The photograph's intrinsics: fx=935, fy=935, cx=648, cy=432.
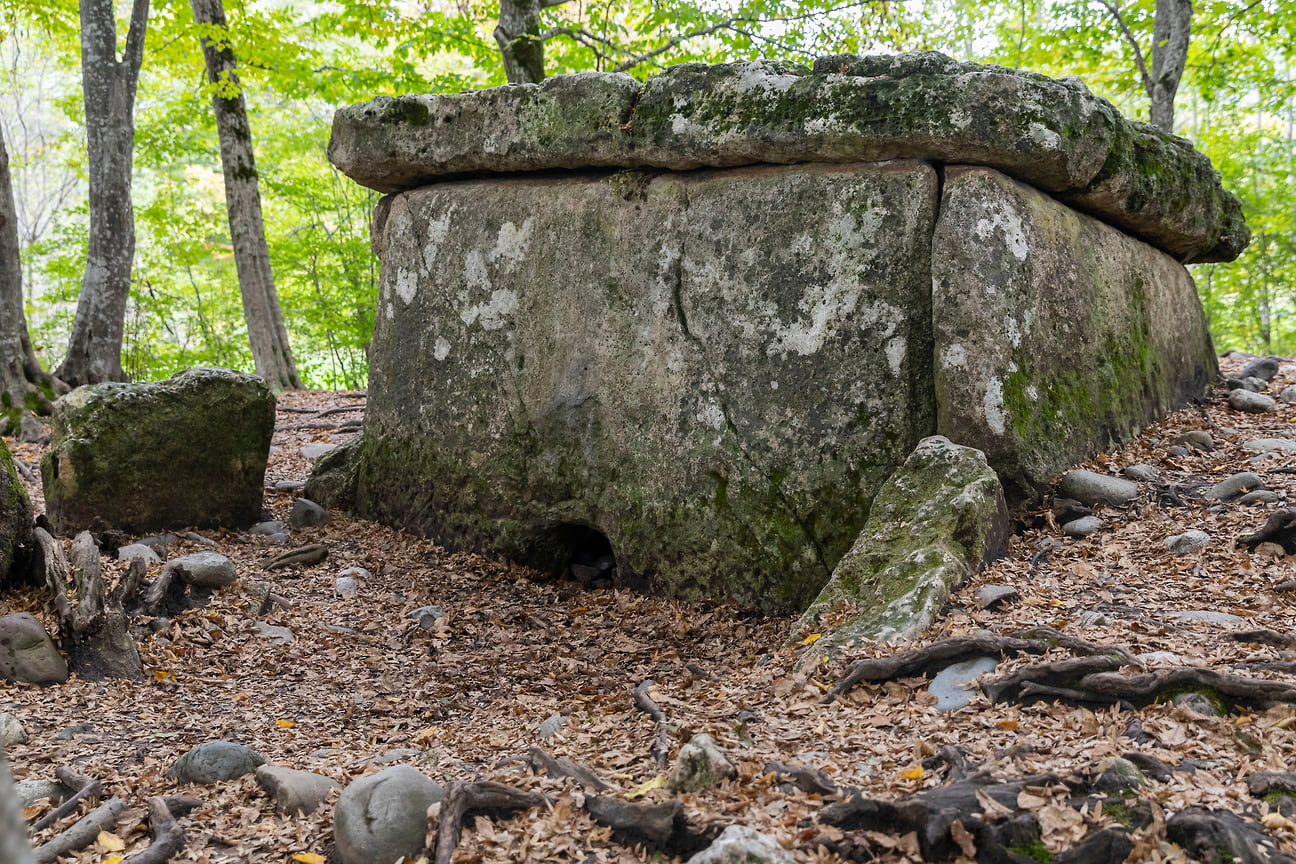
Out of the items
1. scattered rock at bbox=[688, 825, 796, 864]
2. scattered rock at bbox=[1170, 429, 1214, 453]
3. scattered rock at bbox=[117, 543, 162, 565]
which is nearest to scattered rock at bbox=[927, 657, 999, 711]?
scattered rock at bbox=[688, 825, 796, 864]

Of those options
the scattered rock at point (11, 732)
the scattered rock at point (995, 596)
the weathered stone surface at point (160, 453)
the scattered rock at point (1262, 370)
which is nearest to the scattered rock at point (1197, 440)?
the scattered rock at point (1262, 370)

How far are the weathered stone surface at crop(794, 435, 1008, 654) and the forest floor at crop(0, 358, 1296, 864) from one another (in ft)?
0.36

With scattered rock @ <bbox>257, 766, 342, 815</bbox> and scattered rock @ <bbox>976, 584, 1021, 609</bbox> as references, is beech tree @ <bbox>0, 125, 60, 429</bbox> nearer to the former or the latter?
scattered rock @ <bbox>257, 766, 342, 815</bbox>

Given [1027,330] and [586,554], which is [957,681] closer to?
[1027,330]

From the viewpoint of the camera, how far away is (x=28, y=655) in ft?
12.3

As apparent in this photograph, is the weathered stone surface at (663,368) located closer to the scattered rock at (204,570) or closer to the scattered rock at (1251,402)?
the scattered rock at (204,570)

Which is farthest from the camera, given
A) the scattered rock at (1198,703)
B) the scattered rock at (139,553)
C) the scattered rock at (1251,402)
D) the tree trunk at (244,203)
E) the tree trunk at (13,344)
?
the tree trunk at (244,203)

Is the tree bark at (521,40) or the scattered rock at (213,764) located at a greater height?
the tree bark at (521,40)

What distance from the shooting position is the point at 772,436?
457 cm

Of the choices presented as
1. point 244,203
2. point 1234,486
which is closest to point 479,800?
point 1234,486

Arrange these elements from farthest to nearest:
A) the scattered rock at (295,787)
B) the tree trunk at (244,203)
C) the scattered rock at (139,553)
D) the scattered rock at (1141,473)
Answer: the tree trunk at (244,203) < the scattered rock at (139,553) < the scattered rock at (1141,473) < the scattered rock at (295,787)

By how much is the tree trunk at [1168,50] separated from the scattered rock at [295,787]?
8.90 m

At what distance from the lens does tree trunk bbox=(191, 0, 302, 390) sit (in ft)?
34.0

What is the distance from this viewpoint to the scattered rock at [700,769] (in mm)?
2391
